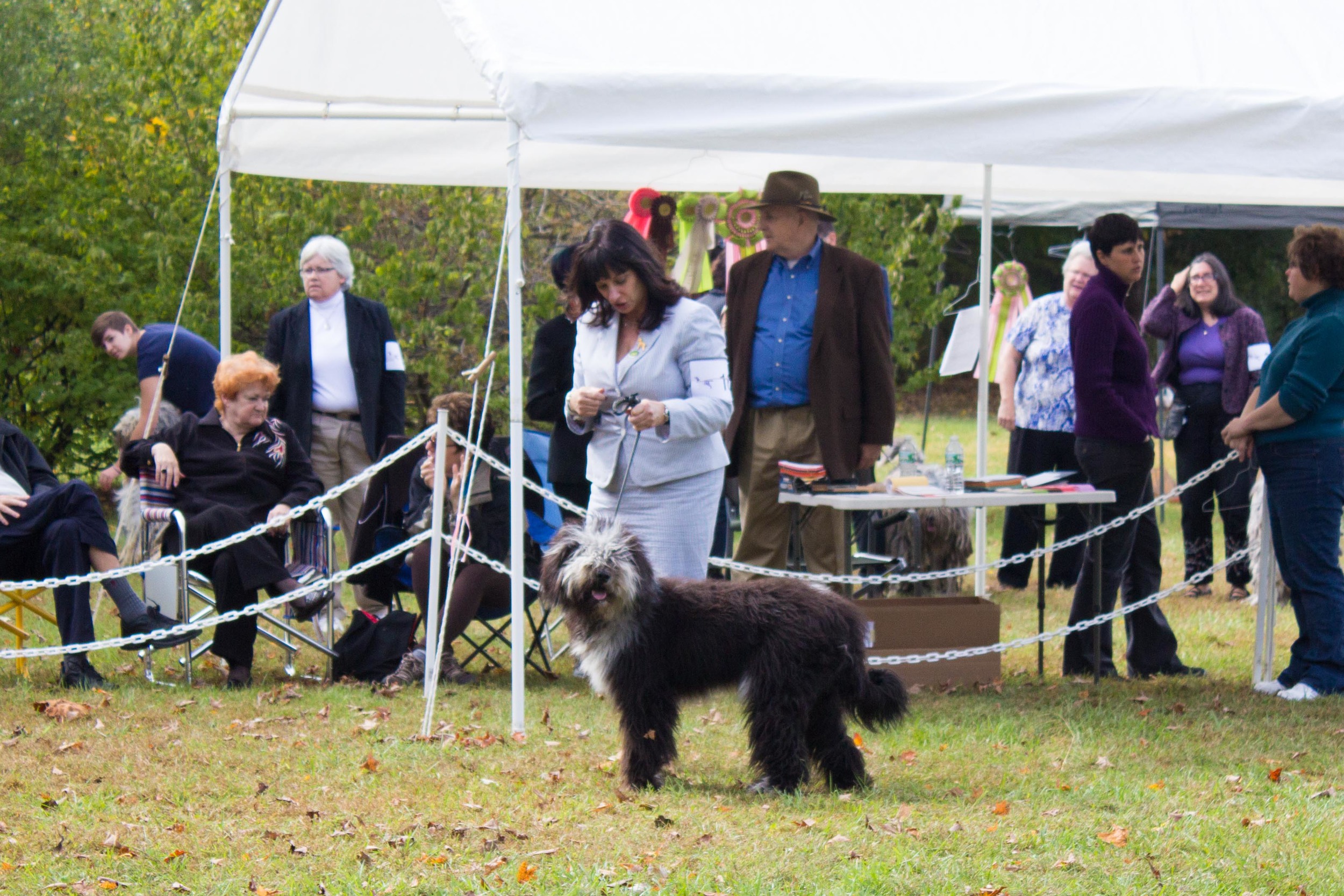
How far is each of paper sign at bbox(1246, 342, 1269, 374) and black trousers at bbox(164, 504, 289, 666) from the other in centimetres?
525

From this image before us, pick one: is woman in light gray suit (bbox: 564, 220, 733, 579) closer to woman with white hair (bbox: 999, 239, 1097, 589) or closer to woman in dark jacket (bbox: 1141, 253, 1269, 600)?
woman with white hair (bbox: 999, 239, 1097, 589)

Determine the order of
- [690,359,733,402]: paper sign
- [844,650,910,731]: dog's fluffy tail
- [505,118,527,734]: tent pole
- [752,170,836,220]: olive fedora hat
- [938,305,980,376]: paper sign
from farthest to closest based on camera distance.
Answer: [938,305,980,376]: paper sign < [752,170,836,220]: olive fedora hat < [505,118,527,734]: tent pole < [690,359,733,402]: paper sign < [844,650,910,731]: dog's fluffy tail

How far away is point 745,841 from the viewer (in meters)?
3.62

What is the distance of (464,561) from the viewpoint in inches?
239

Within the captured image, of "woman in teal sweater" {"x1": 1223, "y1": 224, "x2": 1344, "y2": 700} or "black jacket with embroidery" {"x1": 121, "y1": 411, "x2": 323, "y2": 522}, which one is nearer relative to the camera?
"woman in teal sweater" {"x1": 1223, "y1": 224, "x2": 1344, "y2": 700}

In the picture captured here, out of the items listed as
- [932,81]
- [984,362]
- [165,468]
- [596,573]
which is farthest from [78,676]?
[984,362]

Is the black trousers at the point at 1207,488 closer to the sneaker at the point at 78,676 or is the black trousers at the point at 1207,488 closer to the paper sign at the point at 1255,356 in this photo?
the paper sign at the point at 1255,356

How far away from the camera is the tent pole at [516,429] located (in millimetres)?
4730

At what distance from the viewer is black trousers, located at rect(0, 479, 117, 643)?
5.94m

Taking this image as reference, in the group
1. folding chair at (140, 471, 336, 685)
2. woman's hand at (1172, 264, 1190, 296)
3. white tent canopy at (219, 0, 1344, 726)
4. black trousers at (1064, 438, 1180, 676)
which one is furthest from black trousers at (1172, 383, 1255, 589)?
folding chair at (140, 471, 336, 685)

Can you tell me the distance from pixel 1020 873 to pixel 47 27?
10877mm

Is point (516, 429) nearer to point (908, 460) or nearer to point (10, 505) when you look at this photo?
point (908, 460)

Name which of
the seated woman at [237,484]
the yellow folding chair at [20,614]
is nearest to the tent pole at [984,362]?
the seated woman at [237,484]

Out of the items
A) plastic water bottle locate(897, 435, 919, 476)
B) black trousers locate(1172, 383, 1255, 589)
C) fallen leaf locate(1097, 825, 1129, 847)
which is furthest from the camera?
black trousers locate(1172, 383, 1255, 589)
